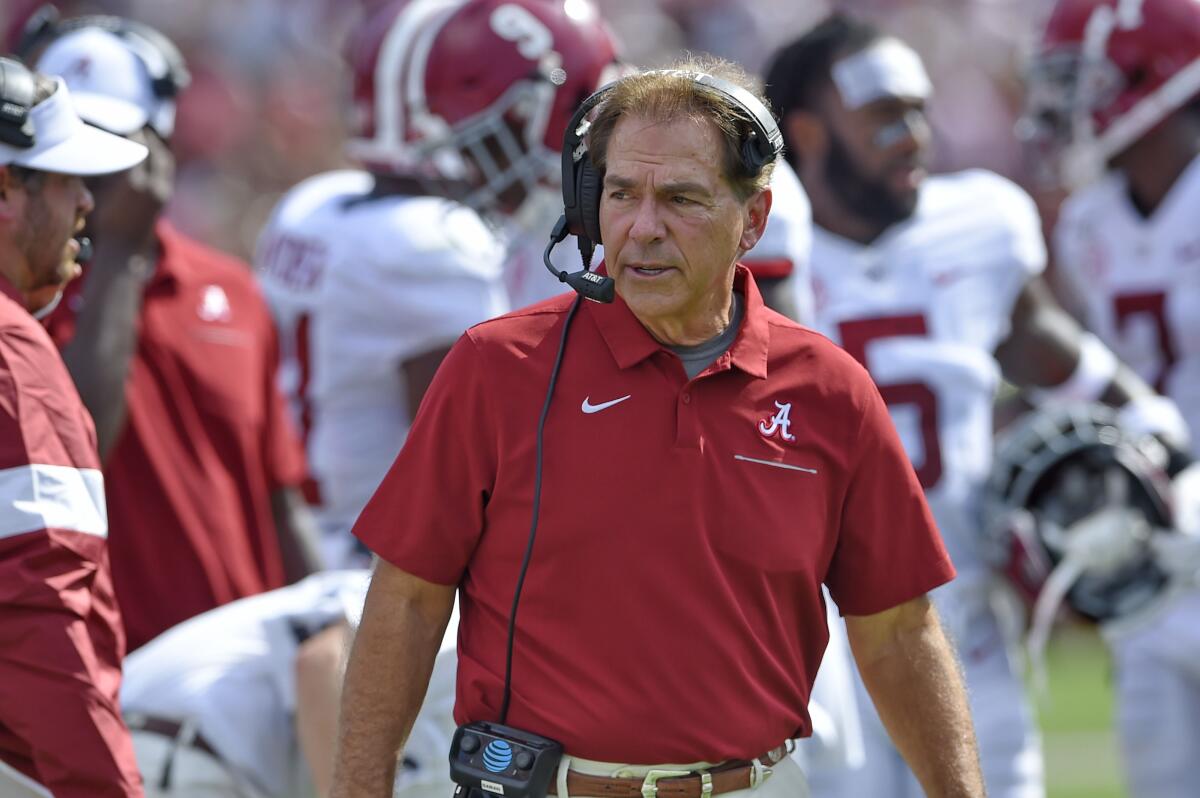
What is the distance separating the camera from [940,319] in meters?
5.08

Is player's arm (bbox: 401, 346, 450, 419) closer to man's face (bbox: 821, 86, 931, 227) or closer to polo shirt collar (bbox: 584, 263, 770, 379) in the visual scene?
man's face (bbox: 821, 86, 931, 227)

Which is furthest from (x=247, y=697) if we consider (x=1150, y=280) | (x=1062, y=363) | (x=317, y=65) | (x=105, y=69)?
(x=317, y=65)

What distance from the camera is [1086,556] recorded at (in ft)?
16.1

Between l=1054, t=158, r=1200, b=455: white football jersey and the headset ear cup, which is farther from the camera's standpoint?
l=1054, t=158, r=1200, b=455: white football jersey

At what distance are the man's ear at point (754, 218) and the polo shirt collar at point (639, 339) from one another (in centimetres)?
11

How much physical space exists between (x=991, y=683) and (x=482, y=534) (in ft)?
8.96

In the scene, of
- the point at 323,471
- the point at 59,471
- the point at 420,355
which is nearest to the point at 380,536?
the point at 59,471

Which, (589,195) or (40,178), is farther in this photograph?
(40,178)

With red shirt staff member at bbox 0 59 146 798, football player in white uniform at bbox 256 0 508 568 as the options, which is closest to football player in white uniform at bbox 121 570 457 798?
football player in white uniform at bbox 256 0 508 568

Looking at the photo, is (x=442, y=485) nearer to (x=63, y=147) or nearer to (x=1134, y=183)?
(x=63, y=147)

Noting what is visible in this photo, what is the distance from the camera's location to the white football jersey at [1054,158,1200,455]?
5.77 metres

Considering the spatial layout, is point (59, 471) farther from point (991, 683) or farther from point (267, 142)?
point (267, 142)

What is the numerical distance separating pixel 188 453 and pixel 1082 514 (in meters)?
2.37

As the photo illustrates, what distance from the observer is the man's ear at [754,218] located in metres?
2.81
